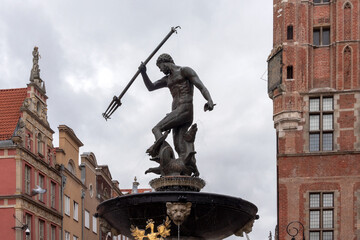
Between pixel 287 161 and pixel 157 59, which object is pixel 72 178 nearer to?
pixel 287 161

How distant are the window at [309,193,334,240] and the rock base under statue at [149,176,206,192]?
32.1 metres

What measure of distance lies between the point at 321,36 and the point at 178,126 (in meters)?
34.8

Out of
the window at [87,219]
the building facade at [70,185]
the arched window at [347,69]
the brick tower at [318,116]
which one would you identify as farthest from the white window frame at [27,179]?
the arched window at [347,69]

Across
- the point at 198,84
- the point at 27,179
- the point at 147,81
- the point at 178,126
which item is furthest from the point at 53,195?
the point at 198,84

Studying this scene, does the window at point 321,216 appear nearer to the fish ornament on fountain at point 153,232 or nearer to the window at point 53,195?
the window at point 53,195

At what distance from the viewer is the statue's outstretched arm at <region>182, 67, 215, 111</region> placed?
1255 cm

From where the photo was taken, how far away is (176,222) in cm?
1176

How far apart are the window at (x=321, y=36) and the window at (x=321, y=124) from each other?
11.2 ft

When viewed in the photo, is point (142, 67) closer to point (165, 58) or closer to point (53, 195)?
point (165, 58)

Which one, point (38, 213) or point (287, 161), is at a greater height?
point (287, 161)

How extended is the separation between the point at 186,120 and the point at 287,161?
33.1 metres

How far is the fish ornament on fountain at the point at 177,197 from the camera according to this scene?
11688 mm

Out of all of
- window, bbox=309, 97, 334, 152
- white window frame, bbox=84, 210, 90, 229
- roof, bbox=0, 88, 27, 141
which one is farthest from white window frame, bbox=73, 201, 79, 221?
window, bbox=309, 97, 334, 152

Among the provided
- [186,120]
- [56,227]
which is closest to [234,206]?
[186,120]
